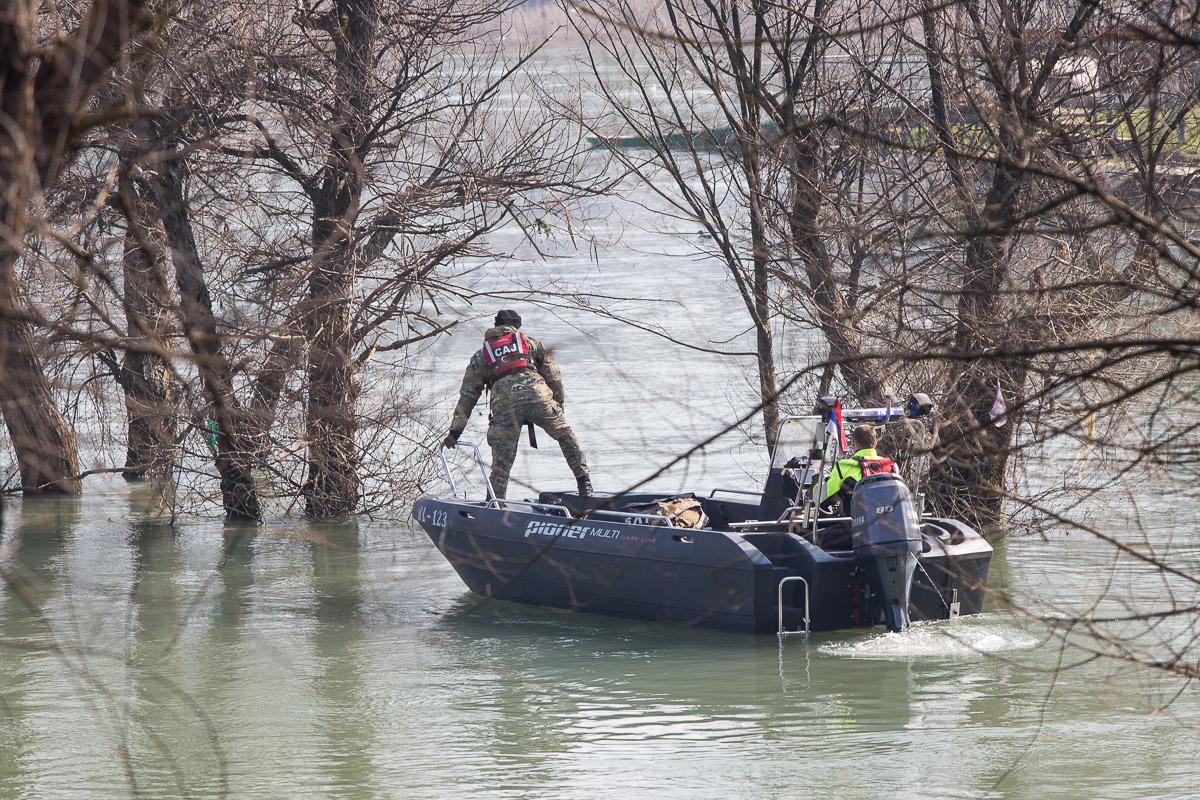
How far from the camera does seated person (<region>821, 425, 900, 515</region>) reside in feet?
32.6

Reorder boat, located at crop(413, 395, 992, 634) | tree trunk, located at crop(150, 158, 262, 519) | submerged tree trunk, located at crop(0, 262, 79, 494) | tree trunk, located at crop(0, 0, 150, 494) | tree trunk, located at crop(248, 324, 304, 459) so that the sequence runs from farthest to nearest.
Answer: tree trunk, located at crop(150, 158, 262, 519)
boat, located at crop(413, 395, 992, 634)
tree trunk, located at crop(248, 324, 304, 459)
submerged tree trunk, located at crop(0, 262, 79, 494)
tree trunk, located at crop(0, 0, 150, 494)

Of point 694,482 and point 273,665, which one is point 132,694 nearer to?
point 273,665

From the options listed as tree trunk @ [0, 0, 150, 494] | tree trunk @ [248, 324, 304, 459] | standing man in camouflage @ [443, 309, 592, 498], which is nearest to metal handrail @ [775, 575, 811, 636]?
standing man in camouflage @ [443, 309, 592, 498]

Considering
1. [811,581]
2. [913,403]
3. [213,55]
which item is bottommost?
[811,581]

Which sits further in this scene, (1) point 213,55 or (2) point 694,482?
(2) point 694,482

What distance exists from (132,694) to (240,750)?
157 cm

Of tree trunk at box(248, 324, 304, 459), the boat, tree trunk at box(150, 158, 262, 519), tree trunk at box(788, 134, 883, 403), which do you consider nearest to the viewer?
tree trunk at box(248, 324, 304, 459)

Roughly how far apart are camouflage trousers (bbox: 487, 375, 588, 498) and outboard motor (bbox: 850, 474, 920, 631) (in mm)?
2968

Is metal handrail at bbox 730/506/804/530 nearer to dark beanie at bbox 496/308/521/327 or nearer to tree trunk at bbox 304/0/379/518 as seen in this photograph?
dark beanie at bbox 496/308/521/327

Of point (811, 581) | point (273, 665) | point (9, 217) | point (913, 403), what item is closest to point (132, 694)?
point (273, 665)

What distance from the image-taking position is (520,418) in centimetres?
1227

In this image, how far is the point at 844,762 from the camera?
800cm

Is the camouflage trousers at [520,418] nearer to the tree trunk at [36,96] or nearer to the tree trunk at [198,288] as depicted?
the tree trunk at [198,288]

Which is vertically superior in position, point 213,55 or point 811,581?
point 213,55
